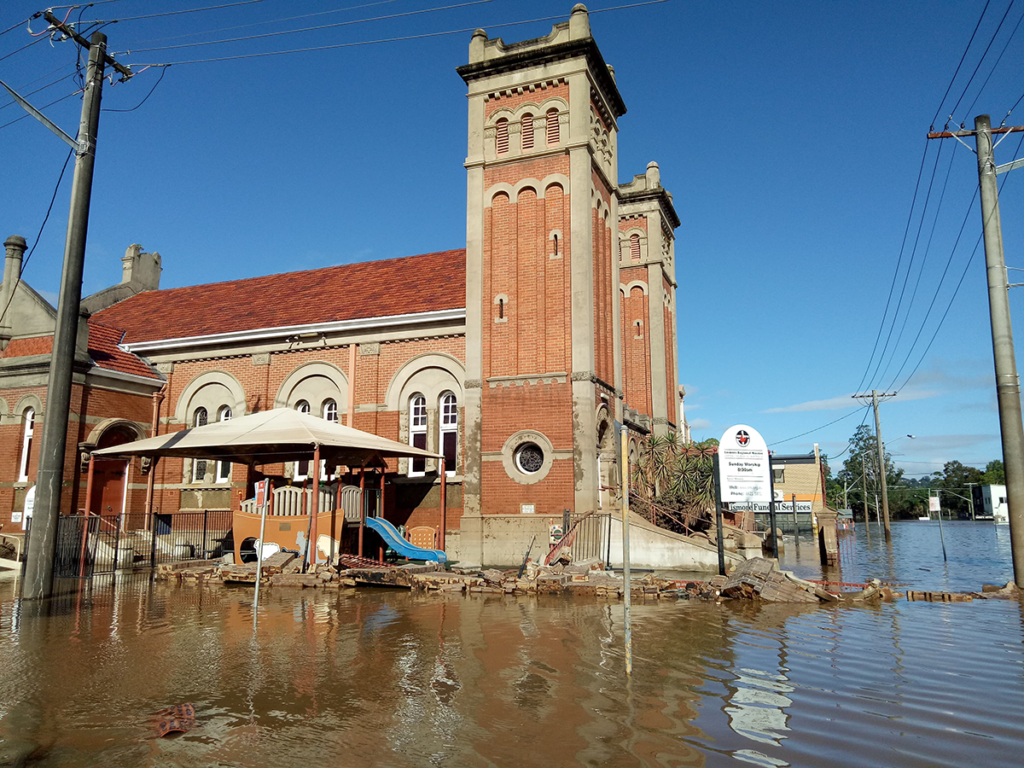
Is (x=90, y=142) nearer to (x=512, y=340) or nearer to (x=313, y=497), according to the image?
(x=313, y=497)

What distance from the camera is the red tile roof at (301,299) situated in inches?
985

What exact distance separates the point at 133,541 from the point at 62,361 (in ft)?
29.7

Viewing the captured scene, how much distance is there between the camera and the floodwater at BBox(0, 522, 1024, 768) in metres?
5.54

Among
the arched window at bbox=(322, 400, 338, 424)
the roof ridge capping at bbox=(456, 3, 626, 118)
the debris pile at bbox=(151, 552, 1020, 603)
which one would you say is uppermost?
the roof ridge capping at bbox=(456, 3, 626, 118)

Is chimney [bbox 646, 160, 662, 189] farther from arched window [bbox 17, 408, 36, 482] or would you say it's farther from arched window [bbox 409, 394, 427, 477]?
arched window [bbox 17, 408, 36, 482]

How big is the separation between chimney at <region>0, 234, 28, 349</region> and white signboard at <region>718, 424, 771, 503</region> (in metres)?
23.9

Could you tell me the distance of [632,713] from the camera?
6.39m

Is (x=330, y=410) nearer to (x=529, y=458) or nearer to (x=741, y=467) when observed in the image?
(x=529, y=458)

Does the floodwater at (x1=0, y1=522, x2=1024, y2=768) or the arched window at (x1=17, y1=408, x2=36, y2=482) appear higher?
the arched window at (x1=17, y1=408, x2=36, y2=482)

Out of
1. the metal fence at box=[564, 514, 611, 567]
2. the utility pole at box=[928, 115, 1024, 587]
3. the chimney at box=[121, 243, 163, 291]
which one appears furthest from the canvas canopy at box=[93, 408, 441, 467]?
the chimney at box=[121, 243, 163, 291]

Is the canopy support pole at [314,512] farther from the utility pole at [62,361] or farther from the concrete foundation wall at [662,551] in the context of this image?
the concrete foundation wall at [662,551]

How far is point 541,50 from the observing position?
22.7 m

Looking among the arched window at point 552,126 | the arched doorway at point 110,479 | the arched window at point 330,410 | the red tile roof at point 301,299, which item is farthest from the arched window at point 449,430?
the arched doorway at point 110,479

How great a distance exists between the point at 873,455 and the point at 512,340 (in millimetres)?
100461
